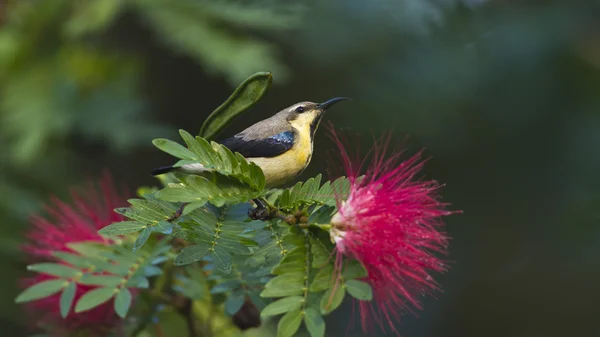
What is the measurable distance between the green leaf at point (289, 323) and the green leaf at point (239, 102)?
418 millimetres

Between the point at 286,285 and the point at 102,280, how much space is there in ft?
2.10

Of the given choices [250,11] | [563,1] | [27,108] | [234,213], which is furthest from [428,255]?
[563,1]

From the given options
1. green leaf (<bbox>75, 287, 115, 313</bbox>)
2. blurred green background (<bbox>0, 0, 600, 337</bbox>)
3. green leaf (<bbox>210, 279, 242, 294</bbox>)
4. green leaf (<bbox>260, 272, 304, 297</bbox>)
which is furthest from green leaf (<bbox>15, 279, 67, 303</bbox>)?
blurred green background (<bbox>0, 0, 600, 337</bbox>)

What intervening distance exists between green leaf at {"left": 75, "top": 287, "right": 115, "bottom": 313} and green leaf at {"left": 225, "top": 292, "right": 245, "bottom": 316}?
30 centimetres

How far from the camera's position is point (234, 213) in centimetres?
170

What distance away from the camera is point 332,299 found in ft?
4.74

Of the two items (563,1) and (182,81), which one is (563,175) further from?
(182,81)

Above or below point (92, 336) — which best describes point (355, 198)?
above

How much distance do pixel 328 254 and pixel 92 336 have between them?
0.98 meters

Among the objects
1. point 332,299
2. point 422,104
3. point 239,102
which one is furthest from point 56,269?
point 422,104

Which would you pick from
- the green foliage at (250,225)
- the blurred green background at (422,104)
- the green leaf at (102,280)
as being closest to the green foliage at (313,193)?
the green foliage at (250,225)

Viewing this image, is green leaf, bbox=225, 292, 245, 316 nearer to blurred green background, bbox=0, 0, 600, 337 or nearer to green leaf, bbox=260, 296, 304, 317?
green leaf, bbox=260, 296, 304, 317

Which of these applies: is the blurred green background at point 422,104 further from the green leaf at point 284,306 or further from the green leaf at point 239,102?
the green leaf at point 284,306

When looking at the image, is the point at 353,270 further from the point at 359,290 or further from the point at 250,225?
the point at 250,225
